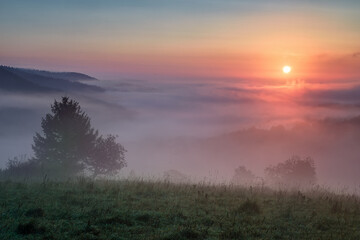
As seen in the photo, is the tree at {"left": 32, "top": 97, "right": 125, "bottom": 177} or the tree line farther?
the tree at {"left": 32, "top": 97, "right": 125, "bottom": 177}

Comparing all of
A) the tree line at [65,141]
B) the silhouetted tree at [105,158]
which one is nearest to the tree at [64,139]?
the tree line at [65,141]

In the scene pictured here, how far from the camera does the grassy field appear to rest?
11820mm

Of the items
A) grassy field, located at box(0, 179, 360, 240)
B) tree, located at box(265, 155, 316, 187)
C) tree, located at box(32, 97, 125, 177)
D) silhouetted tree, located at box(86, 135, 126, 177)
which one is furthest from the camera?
tree, located at box(265, 155, 316, 187)

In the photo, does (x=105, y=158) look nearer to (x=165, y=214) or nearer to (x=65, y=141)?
(x=65, y=141)

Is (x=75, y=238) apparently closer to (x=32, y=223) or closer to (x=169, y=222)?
(x=32, y=223)

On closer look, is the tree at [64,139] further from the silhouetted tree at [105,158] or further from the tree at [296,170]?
the tree at [296,170]

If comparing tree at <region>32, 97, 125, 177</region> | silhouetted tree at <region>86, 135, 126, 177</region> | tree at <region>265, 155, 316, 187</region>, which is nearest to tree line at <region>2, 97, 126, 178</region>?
tree at <region>32, 97, 125, 177</region>

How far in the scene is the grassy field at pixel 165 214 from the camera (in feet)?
38.8

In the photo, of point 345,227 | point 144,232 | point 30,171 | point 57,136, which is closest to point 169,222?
point 144,232

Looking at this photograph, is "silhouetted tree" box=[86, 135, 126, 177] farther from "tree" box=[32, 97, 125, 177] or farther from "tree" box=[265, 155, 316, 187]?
"tree" box=[265, 155, 316, 187]

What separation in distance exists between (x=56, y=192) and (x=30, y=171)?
2444 cm

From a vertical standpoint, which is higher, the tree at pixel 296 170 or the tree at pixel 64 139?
the tree at pixel 64 139

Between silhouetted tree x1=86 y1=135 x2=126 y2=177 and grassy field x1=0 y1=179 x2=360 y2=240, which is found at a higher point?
grassy field x1=0 y1=179 x2=360 y2=240

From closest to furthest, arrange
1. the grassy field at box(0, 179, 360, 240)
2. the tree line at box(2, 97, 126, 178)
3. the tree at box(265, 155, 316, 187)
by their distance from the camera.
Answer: the grassy field at box(0, 179, 360, 240)
the tree line at box(2, 97, 126, 178)
the tree at box(265, 155, 316, 187)
